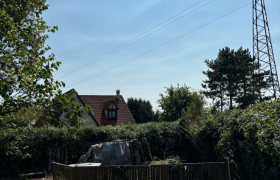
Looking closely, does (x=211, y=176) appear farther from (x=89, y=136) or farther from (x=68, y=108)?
(x=89, y=136)

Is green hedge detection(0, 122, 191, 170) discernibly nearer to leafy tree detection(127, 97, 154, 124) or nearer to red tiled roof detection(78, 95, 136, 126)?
red tiled roof detection(78, 95, 136, 126)

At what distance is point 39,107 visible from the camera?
6.78 m

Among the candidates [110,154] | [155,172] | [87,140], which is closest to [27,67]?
[155,172]

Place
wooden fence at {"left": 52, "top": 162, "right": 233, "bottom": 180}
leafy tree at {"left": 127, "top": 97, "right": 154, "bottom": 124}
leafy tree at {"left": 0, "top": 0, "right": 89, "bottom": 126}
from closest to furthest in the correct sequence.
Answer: leafy tree at {"left": 0, "top": 0, "right": 89, "bottom": 126}
wooden fence at {"left": 52, "top": 162, "right": 233, "bottom": 180}
leafy tree at {"left": 127, "top": 97, "right": 154, "bottom": 124}

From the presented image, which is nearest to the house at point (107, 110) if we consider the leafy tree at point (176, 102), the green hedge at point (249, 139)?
the leafy tree at point (176, 102)

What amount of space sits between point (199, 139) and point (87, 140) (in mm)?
6991

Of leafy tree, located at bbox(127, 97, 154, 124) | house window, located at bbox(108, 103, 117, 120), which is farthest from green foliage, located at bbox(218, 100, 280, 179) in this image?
leafy tree, located at bbox(127, 97, 154, 124)

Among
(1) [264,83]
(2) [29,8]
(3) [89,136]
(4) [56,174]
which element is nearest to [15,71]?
(2) [29,8]

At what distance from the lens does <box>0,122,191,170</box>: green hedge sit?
13.5 meters

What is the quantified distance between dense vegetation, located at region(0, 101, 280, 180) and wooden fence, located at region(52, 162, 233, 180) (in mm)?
880

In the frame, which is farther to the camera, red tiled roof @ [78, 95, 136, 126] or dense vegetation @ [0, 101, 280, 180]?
red tiled roof @ [78, 95, 136, 126]

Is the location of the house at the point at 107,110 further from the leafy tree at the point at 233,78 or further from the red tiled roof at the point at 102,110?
the leafy tree at the point at 233,78

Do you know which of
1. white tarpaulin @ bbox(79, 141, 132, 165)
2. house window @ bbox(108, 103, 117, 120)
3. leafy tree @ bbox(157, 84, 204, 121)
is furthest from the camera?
leafy tree @ bbox(157, 84, 204, 121)

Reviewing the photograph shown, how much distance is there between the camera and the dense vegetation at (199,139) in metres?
6.82
